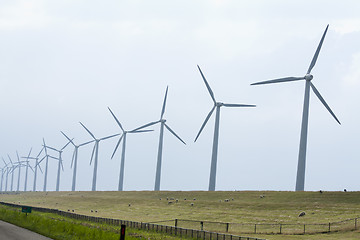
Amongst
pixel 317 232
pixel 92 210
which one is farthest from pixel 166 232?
pixel 92 210

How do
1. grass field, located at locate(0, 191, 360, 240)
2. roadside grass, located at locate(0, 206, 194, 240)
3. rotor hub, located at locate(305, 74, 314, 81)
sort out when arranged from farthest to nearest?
rotor hub, located at locate(305, 74, 314, 81)
grass field, located at locate(0, 191, 360, 240)
roadside grass, located at locate(0, 206, 194, 240)

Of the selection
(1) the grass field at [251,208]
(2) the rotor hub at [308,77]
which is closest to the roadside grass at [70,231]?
(1) the grass field at [251,208]

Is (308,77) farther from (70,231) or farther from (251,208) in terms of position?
(70,231)

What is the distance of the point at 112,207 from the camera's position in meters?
132

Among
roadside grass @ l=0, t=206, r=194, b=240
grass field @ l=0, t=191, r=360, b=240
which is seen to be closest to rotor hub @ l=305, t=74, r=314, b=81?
grass field @ l=0, t=191, r=360, b=240

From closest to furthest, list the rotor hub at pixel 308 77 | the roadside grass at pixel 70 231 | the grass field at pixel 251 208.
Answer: the roadside grass at pixel 70 231
the grass field at pixel 251 208
the rotor hub at pixel 308 77

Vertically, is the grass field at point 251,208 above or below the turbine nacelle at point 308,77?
below

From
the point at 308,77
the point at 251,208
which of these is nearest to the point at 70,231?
the point at 251,208

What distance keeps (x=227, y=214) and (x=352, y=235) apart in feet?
114

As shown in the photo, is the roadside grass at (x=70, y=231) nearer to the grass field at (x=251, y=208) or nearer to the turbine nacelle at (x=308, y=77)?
the grass field at (x=251, y=208)

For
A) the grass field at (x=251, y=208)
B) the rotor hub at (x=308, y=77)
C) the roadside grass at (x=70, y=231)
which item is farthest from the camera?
the rotor hub at (x=308, y=77)

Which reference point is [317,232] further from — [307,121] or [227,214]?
[307,121]

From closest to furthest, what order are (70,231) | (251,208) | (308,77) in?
(70,231) < (251,208) < (308,77)

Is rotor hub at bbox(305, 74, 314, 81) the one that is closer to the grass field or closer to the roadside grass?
the grass field
